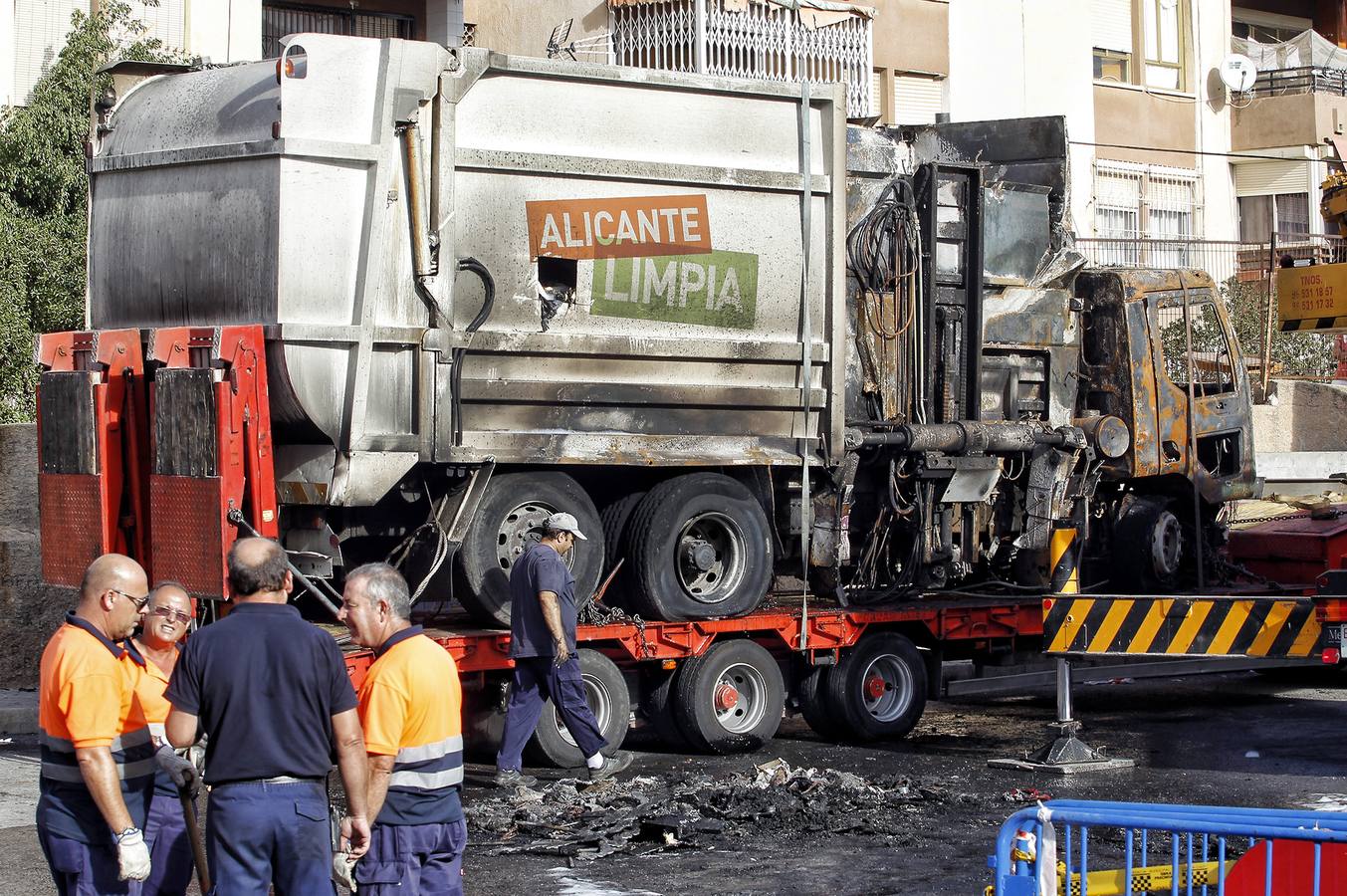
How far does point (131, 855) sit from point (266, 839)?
0.52 m

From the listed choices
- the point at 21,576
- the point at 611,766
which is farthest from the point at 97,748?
the point at 21,576

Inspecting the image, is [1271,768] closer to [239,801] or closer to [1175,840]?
[1175,840]

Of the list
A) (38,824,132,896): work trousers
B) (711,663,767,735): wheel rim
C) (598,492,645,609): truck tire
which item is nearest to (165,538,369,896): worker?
(38,824,132,896): work trousers

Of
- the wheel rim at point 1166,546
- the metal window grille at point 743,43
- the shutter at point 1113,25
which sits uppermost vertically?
the shutter at point 1113,25

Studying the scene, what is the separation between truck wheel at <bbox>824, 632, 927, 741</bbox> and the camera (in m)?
11.6

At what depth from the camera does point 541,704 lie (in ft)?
32.7

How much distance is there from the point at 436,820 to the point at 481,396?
15.0 ft

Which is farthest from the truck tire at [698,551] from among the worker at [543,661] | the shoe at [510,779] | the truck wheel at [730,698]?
the shoe at [510,779]

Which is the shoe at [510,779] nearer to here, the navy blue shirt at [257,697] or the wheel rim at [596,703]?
the wheel rim at [596,703]

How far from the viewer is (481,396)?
32.8 feet

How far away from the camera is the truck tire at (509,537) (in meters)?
10.2

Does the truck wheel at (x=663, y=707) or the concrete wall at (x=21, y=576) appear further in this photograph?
the concrete wall at (x=21, y=576)

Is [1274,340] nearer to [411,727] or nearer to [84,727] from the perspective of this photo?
[411,727]

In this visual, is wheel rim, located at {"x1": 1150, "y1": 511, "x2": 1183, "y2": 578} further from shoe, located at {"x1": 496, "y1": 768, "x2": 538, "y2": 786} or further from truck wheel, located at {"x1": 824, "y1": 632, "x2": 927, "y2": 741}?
shoe, located at {"x1": 496, "y1": 768, "x2": 538, "y2": 786}
